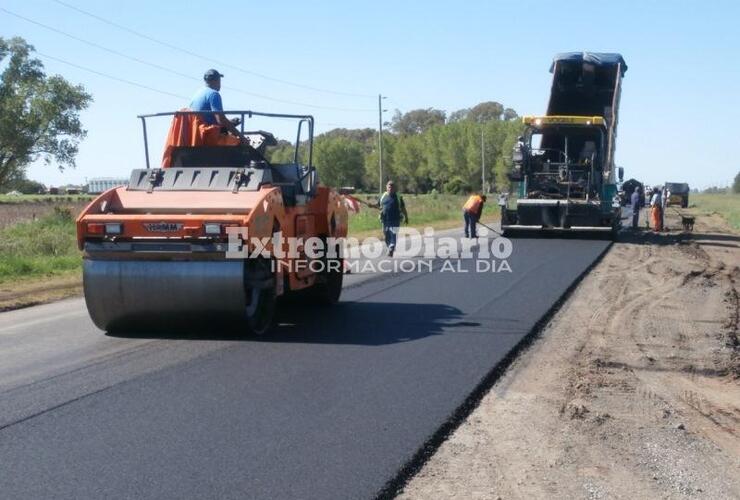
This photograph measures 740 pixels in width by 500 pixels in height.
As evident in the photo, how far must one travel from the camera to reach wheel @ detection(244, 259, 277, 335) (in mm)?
9016

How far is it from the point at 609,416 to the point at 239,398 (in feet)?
8.77

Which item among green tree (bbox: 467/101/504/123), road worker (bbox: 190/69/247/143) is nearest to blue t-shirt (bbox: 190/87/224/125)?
road worker (bbox: 190/69/247/143)

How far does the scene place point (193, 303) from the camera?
8.75 meters

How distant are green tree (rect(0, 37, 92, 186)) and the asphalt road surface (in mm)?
36866

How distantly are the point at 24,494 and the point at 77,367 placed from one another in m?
3.15

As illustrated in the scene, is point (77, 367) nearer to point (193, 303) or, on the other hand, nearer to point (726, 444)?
point (193, 303)

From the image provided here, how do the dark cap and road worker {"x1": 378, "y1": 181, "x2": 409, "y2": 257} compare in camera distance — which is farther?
road worker {"x1": 378, "y1": 181, "x2": 409, "y2": 257}

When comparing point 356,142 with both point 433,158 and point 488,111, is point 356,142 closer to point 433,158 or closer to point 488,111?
point 433,158

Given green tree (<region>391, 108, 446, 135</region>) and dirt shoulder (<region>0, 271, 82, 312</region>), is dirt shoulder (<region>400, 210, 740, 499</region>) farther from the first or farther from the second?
green tree (<region>391, 108, 446, 135</region>)

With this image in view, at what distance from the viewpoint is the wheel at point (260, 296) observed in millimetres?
9016

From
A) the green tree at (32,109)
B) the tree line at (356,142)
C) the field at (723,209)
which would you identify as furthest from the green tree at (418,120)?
the green tree at (32,109)

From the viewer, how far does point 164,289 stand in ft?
28.7

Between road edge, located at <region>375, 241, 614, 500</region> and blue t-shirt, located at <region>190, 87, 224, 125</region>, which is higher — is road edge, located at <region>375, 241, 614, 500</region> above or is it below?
below

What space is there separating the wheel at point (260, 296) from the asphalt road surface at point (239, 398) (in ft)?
0.63
